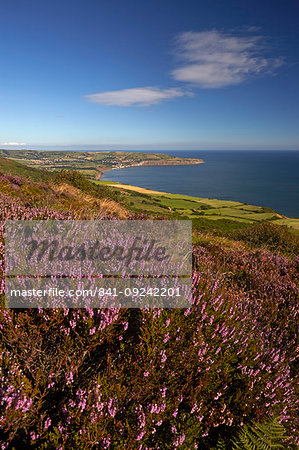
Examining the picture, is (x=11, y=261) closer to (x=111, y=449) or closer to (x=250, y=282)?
(x=111, y=449)

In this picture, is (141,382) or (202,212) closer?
(141,382)

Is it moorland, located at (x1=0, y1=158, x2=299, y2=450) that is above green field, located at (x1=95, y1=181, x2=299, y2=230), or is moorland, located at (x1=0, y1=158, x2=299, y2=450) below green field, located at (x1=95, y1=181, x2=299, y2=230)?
above

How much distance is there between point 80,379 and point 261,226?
2046 centimetres

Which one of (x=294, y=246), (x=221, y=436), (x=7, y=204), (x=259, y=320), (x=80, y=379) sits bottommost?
(x=294, y=246)

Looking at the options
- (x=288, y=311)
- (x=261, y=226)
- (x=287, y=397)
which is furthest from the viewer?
(x=261, y=226)

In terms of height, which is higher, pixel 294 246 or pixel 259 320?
pixel 259 320

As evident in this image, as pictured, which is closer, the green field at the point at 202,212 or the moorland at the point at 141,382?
the moorland at the point at 141,382

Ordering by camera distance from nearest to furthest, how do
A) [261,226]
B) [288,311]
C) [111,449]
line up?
1. [111,449]
2. [288,311]
3. [261,226]

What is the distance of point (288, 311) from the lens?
4102mm

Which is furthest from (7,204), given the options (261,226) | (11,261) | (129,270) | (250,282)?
(261,226)

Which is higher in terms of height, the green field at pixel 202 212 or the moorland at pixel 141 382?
the moorland at pixel 141 382

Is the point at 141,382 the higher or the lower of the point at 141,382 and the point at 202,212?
the higher

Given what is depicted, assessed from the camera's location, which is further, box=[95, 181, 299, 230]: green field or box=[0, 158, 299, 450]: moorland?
box=[95, 181, 299, 230]: green field

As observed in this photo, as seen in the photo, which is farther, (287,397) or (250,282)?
(250,282)
